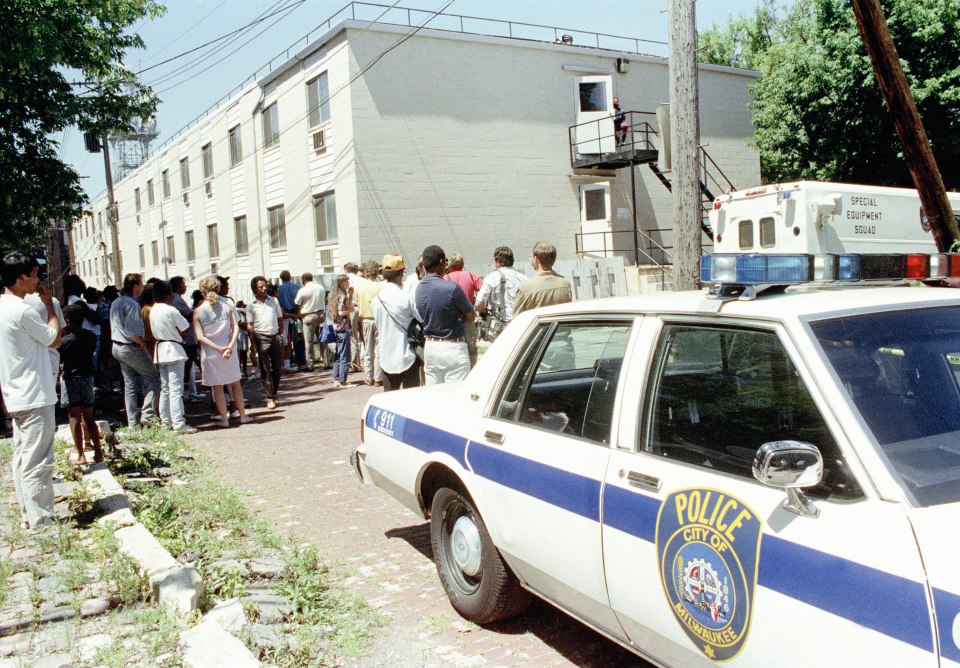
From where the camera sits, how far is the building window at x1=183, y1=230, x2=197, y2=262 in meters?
32.2

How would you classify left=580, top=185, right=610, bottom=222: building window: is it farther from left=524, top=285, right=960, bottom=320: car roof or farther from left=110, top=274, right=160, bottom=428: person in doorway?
left=524, top=285, right=960, bottom=320: car roof

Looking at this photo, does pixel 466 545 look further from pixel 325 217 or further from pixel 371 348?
pixel 325 217

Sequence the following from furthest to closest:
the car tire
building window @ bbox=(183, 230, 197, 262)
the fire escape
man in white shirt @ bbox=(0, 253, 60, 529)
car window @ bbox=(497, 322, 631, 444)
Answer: building window @ bbox=(183, 230, 197, 262)
the fire escape
man in white shirt @ bbox=(0, 253, 60, 529)
the car tire
car window @ bbox=(497, 322, 631, 444)

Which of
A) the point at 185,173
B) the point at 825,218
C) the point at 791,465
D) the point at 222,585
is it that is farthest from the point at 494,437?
the point at 185,173

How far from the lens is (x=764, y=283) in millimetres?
2785

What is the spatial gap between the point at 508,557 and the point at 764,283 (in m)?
1.75

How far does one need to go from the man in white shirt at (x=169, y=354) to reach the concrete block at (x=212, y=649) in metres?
6.10

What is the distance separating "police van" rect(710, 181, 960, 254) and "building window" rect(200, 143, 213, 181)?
21564 millimetres

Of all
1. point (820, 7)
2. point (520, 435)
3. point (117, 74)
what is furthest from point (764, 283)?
point (820, 7)

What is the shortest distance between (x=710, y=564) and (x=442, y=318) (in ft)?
15.6

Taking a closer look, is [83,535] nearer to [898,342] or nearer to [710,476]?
[710,476]

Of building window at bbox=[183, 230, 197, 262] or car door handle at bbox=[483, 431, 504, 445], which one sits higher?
building window at bbox=[183, 230, 197, 262]

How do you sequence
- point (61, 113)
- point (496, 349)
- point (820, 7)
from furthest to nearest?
1. point (820, 7)
2. point (61, 113)
3. point (496, 349)

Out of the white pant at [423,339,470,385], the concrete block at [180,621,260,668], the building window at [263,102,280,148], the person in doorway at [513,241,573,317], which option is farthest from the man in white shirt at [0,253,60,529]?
the building window at [263,102,280,148]
